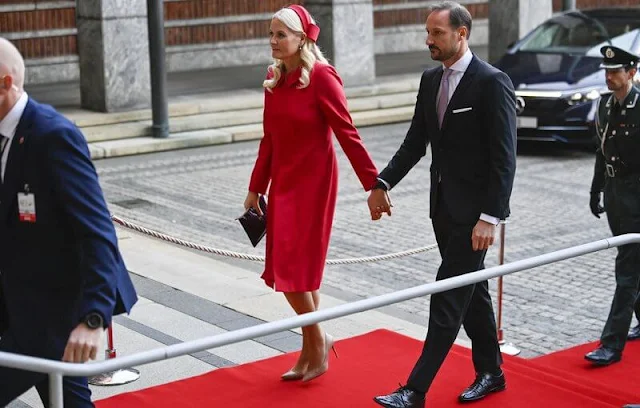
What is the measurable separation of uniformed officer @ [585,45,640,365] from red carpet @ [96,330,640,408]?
206mm

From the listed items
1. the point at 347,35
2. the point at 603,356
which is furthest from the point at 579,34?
the point at 603,356

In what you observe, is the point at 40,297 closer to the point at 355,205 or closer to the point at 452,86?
the point at 452,86

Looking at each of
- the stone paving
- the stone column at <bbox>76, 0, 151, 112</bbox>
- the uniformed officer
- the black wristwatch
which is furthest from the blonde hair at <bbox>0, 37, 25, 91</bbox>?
the stone column at <bbox>76, 0, 151, 112</bbox>

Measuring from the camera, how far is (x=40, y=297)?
441 cm

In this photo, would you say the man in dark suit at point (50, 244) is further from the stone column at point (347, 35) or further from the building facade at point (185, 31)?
the stone column at point (347, 35)

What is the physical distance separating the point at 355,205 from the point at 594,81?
4256 mm

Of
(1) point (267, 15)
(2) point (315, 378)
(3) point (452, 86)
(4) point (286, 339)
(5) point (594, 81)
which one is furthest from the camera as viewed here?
(1) point (267, 15)

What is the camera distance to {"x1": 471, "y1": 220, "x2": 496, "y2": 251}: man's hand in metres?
5.72

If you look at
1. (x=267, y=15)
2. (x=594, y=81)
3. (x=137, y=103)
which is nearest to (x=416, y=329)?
(x=594, y=81)

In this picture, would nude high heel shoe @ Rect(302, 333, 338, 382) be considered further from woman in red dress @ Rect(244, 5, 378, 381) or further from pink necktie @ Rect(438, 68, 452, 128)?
pink necktie @ Rect(438, 68, 452, 128)

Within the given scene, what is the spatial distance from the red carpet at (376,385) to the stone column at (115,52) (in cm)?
995

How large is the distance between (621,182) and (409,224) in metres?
4.03

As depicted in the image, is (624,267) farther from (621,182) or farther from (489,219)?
(489,219)

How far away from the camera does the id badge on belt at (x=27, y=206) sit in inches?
171
